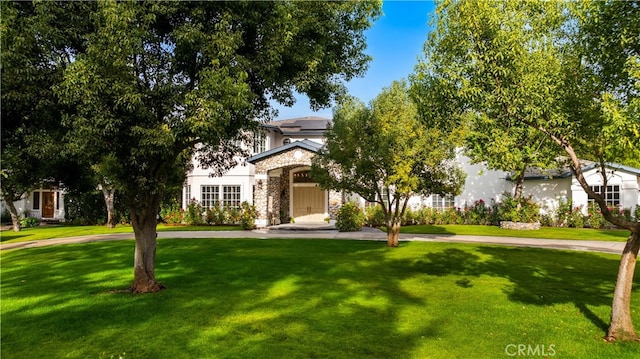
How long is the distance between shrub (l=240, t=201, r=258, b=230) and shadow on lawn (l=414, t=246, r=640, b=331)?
45.4 feet

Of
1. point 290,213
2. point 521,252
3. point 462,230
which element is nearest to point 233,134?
point 521,252

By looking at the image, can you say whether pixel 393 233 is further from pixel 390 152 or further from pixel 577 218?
pixel 577 218

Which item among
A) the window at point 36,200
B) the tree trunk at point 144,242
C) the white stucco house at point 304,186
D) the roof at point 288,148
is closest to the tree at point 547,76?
the tree trunk at point 144,242

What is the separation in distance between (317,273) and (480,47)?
25.5ft

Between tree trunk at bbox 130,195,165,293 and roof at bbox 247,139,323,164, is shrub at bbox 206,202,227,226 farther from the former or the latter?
tree trunk at bbox 130,195,165,293

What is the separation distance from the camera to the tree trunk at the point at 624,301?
7.03 metres

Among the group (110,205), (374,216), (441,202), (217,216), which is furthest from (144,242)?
(441,202)

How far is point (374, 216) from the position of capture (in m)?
27.5

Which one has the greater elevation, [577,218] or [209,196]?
[209,196]

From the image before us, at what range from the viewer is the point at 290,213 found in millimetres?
30953

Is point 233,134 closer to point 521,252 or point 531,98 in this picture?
point 531,98

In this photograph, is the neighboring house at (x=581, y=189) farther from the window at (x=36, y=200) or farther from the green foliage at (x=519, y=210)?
the window at (x=36, y=200)

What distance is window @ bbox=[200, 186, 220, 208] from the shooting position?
30.5 meters

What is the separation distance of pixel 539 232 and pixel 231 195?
19944 millimetres
